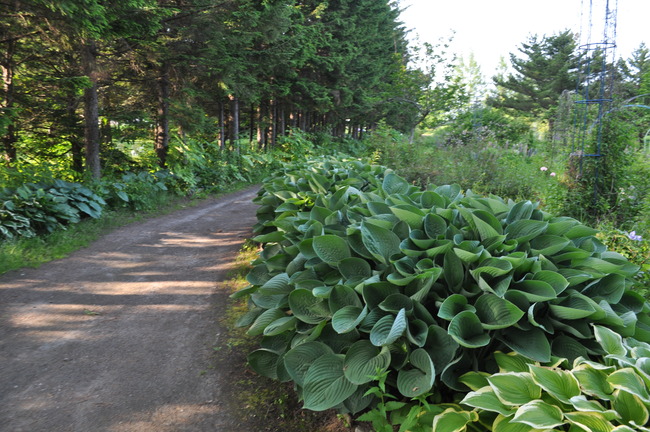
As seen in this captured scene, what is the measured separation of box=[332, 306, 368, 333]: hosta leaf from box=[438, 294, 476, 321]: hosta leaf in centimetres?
38

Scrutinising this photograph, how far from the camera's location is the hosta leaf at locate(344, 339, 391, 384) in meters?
1.97

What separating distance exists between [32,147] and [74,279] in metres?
6.15

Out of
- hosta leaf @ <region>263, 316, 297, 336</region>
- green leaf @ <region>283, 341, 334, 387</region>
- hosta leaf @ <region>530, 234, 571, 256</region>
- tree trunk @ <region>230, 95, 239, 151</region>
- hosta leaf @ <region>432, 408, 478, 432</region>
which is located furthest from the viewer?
tree trunk @ <region>230, 95, 239, 151</region>

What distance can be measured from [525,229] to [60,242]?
20.0 feet

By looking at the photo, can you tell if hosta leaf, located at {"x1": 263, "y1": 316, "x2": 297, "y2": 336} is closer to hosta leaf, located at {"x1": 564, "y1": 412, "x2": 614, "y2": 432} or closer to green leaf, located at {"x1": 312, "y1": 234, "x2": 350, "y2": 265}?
green leaf, located at {"x1": 312, "y1": 234, "x2": 350, "y2": 265}

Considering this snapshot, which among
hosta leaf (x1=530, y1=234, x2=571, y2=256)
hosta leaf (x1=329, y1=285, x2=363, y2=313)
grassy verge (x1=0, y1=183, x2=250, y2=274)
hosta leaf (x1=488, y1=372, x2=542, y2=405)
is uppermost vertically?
hosta leaf (x1=530, y1=234, x2=571, y2=256)

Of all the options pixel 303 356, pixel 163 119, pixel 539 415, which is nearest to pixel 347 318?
pixel 303 356

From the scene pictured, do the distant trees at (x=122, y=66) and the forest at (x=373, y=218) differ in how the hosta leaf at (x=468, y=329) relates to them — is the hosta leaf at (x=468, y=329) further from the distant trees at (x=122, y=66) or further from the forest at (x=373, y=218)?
the distant trees at (x=122, y=66)

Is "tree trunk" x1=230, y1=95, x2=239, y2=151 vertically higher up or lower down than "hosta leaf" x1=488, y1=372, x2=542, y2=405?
higher up

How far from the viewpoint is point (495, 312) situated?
1.99m

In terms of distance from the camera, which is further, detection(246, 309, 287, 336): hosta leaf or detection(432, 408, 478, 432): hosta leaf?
detection(246, 309, 287, 336): hosta leaf

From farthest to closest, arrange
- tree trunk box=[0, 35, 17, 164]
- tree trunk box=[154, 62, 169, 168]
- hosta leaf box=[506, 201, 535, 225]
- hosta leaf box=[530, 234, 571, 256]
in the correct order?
tree trunk box=[154, 62, 169, 168]
tree trunk box=[0, 35, 17, 164]
hosta leaf box=[506, 201, 535, 225]
hosta leaf box=[530, 234, 571, 256]

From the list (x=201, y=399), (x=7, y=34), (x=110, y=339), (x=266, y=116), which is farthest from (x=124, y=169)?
(x=266, y=116)

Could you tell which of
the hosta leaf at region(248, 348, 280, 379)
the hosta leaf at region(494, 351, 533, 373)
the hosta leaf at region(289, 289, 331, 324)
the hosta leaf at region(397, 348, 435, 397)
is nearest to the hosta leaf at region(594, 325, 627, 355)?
the hosta leaf at region(494, 351, 533, 373)
